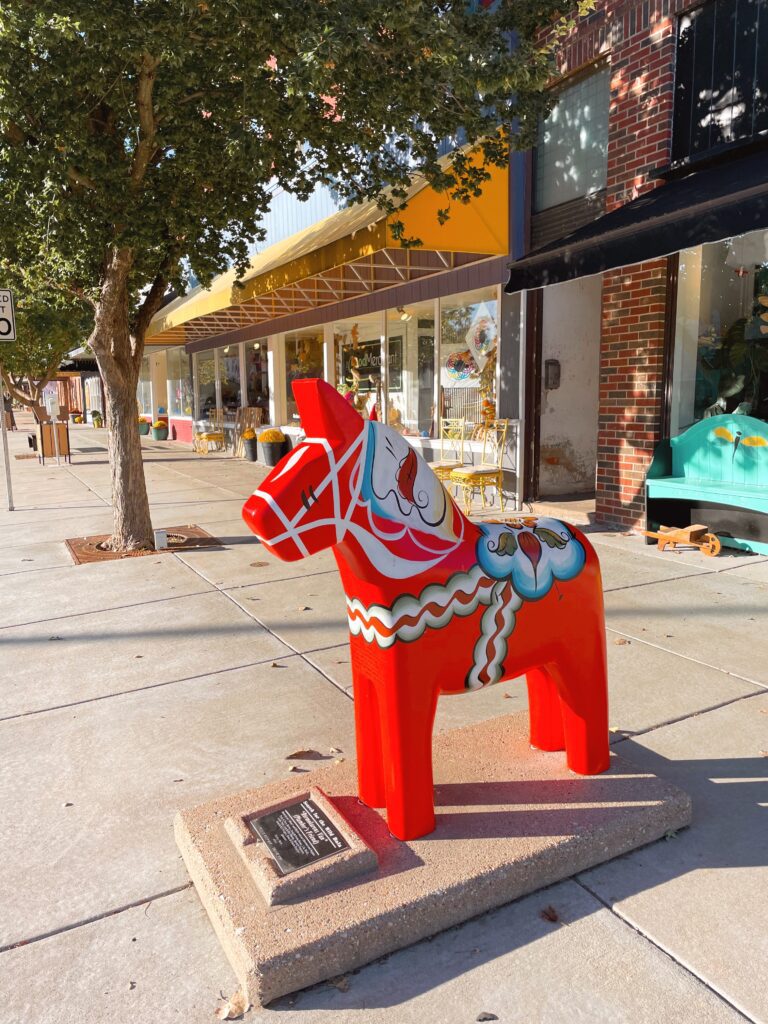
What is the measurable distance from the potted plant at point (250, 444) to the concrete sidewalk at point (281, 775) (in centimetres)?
989

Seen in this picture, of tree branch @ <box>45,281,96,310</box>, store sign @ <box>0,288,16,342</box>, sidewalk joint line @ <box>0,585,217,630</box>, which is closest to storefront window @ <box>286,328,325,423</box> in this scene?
store sign @ <box>0,288,16,342</box>

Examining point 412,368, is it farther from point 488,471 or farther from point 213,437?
point 213,437

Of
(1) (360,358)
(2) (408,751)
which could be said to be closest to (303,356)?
(1) (360,358)

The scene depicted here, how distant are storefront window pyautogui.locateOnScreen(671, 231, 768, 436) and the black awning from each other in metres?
0.80

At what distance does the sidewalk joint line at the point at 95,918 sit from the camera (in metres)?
2.31

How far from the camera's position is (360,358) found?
530 inches

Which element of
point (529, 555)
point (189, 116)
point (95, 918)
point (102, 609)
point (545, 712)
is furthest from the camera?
point (189, 116)

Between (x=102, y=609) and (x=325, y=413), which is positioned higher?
(x=325, y=413)

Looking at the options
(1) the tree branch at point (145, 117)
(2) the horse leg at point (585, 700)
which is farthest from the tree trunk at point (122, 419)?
(2) the horse leg at point (585, 700)

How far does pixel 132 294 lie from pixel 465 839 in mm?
7764

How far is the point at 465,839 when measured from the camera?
8.35 feet

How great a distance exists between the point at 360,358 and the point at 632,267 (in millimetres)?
6708

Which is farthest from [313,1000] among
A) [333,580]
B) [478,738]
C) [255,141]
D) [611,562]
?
[255,141]

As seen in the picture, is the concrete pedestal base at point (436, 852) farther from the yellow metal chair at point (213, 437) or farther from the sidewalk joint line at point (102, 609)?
the yellow metal chair at point (213, 437)
